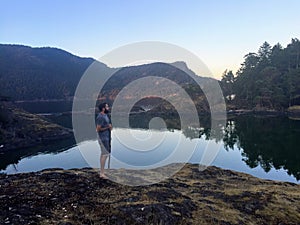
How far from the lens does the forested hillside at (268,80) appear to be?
12950cm

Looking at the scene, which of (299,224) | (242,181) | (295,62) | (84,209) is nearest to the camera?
(84,209)

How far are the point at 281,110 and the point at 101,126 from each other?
131 meters

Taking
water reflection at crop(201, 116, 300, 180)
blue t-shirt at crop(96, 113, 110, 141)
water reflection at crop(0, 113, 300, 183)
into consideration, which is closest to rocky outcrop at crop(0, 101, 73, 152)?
water reflection at crop(0, 113, 300, 183)

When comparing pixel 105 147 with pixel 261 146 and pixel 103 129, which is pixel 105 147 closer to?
pixel 103 129

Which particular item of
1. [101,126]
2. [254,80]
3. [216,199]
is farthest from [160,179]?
[254,80]

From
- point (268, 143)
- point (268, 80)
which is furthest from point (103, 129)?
point (268, 80)

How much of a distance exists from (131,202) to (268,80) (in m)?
137

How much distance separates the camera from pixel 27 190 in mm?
14375

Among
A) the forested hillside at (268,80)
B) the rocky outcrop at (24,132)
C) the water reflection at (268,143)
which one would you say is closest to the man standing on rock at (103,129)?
the water reflection at (268,143)

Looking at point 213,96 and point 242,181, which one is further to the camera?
point 213,96

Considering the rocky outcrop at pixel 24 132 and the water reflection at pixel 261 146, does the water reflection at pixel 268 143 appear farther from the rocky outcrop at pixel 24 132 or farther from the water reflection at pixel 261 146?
the rocky outcrop at pixel 24 132

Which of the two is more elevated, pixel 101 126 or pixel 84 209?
pixel 101 126

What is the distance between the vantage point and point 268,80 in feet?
447

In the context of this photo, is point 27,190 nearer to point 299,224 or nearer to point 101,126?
point 101,126
